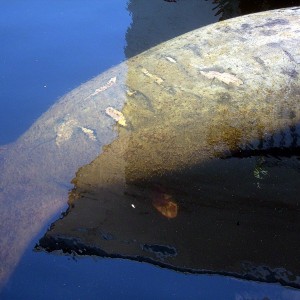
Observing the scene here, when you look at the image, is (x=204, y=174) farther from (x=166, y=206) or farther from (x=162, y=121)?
(x=162, y=121)

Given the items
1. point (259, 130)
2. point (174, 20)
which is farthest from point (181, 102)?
point (174, 20)

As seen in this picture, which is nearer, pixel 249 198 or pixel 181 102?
pixel 249 198

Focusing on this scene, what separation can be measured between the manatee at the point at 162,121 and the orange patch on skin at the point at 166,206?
0.42 feet

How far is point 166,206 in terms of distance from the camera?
1.94 meters

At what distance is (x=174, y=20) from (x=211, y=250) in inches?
104

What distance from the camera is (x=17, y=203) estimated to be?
6.74 ft

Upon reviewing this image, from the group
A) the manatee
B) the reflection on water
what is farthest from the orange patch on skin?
the manatee

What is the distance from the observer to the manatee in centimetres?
205

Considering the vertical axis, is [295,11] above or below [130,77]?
above

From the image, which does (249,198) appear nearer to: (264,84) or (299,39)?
(264,84)

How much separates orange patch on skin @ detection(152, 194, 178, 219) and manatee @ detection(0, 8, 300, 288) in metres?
0.13

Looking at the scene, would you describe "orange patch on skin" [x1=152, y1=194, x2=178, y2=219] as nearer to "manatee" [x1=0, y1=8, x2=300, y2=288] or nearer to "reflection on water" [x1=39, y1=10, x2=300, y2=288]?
"reflection on water" [x1=39, y1=10, x2=300, y2=288]

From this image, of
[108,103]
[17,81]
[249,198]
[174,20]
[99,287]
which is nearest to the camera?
[99,287]

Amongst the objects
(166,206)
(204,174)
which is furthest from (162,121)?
(166,206)
